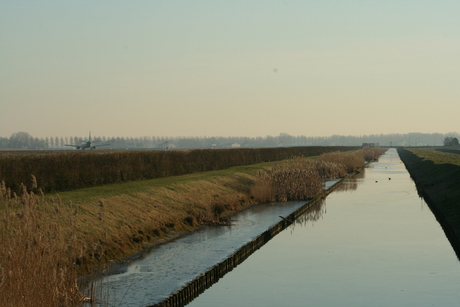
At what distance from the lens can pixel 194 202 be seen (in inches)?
1018

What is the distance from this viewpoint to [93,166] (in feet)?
96.2

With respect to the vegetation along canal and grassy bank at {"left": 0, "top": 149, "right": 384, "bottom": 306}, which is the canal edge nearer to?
the vegetation along canal

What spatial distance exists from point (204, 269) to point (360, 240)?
7.19m

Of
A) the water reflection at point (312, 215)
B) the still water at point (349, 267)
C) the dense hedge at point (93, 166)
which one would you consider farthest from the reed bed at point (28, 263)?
the water reflection at point (312, 215)

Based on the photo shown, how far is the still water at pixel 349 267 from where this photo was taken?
12.4 meters

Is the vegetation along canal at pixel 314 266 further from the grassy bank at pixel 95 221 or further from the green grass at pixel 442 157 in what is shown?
the green grass at pixel 442 157

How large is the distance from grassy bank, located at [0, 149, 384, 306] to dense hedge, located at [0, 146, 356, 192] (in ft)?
4.99

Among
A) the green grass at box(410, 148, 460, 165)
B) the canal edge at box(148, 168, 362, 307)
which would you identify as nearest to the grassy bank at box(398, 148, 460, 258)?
the canal edge at box(148, 168, 362, 307)

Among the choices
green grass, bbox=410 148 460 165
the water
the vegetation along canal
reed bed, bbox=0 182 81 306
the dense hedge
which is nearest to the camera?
reed bed, bbox=0 182 81 306

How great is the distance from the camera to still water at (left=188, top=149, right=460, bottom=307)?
12.4 metres

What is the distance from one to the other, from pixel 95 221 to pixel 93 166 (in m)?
11.8

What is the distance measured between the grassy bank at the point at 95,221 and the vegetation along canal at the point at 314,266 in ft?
3.43

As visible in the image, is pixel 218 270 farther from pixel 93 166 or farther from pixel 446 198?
pixel 446 198

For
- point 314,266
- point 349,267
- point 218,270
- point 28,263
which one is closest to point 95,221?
point 218,270
